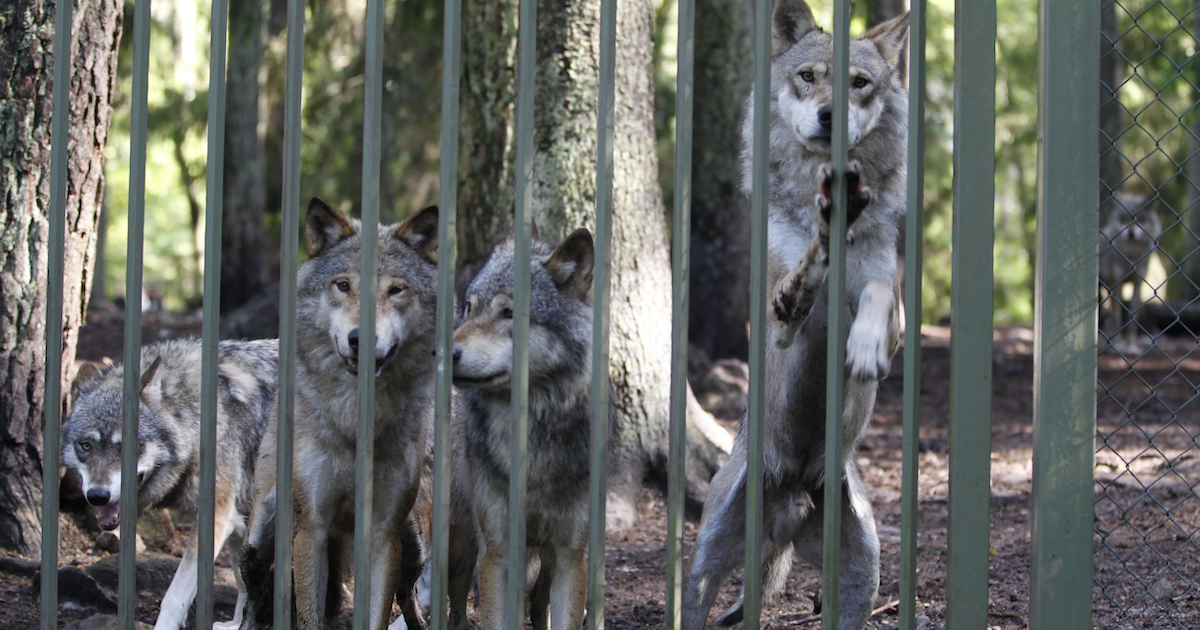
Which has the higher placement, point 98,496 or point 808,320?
point 808,320

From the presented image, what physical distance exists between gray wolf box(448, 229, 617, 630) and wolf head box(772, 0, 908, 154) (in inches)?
39.3

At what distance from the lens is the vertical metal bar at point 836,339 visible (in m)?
2.71

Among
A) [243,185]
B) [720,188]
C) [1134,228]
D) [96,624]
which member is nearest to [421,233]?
[96,624]

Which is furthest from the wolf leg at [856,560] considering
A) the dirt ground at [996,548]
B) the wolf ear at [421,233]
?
the wolf ear at [421,233]

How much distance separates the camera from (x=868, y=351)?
3.21 metres

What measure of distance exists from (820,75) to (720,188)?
251 inches

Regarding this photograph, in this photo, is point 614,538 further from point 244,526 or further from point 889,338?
point 889,338

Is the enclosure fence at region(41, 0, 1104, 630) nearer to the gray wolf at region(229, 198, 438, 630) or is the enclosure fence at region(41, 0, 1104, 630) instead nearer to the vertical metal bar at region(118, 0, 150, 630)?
the vertical metal bar at region(118, 0, 150, 630)

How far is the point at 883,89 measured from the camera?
414cm

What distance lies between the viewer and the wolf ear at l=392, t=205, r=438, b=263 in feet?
14.0

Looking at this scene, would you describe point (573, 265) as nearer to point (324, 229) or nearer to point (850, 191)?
point (324, 229)

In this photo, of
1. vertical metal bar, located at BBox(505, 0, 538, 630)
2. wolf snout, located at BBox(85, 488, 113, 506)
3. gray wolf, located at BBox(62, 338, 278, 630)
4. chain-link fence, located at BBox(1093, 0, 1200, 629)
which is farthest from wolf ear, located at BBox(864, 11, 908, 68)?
wolf snout, located at BBox(85, 488, 113, 506)

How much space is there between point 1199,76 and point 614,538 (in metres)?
9.54

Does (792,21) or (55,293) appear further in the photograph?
(792,21)
